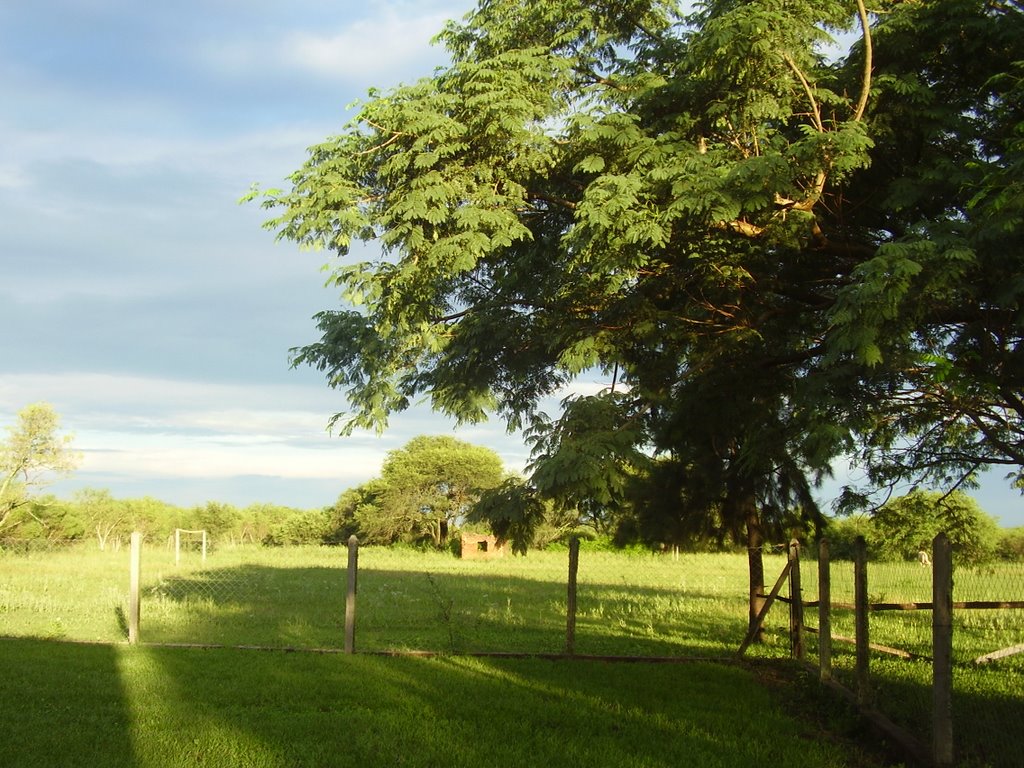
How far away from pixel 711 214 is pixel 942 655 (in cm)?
450

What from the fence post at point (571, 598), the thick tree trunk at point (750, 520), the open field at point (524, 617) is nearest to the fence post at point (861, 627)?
the open field at point (524, 617)

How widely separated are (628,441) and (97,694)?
6.01 meters

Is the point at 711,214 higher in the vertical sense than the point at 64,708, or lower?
higher

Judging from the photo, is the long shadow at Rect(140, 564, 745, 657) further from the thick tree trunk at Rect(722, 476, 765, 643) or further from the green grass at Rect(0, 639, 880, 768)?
the green grass at Rect(0, 639, 880, 768)

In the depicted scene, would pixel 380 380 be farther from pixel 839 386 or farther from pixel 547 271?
pixel 839 386

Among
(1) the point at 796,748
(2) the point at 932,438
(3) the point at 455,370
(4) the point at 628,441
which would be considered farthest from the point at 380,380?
(1) the point at 796,748

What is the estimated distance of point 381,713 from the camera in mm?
7609

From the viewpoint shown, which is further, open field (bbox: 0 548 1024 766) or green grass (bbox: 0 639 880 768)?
open field (bbox: 0 548 1024 766)

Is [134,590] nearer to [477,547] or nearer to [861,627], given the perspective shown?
[861,627]

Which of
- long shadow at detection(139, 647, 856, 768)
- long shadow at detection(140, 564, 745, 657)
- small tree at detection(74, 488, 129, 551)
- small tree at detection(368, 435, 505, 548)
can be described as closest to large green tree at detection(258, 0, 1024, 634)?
long shadow at detection(139, 647, 856, 768)

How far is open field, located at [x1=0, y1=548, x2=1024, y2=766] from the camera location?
9488 millimetres

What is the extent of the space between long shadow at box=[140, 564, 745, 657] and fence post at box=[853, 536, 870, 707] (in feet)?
14.5

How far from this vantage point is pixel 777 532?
48.1ft

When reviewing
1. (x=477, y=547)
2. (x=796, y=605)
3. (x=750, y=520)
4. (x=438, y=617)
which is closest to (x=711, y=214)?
(x=796, y=605)
